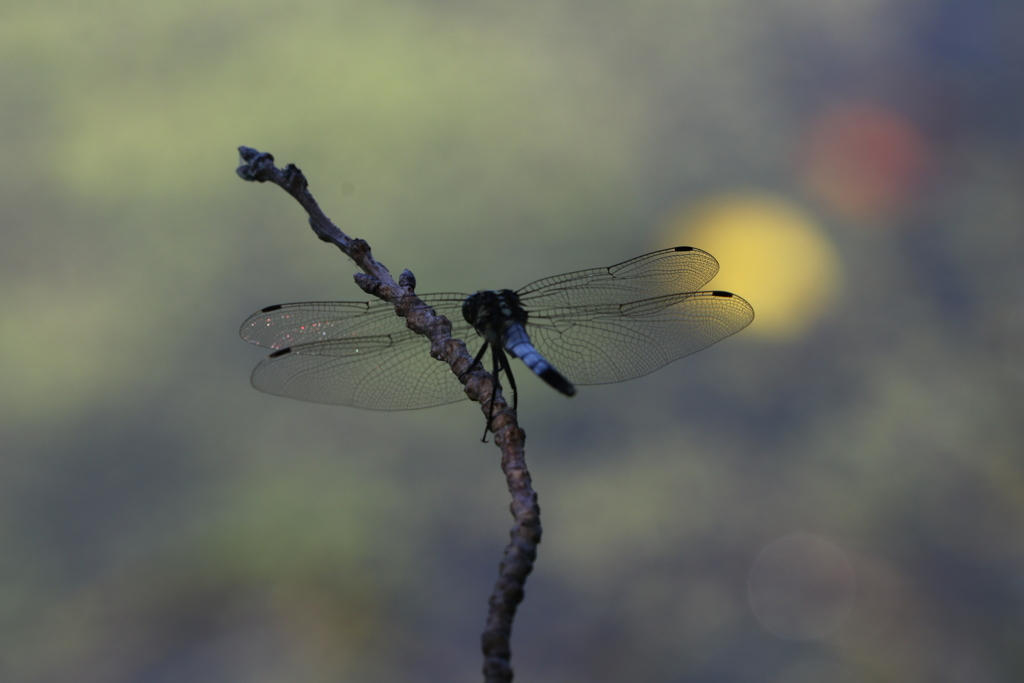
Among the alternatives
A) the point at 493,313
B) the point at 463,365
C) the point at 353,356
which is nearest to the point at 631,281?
the point at 493,313

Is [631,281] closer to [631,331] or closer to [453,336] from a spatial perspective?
[631,331]

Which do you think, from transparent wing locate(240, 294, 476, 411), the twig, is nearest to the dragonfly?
transparent wing locate(240, 294, 476, 411)

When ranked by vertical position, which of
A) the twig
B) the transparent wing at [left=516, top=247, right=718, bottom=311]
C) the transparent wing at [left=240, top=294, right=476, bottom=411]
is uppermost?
the transparent wing at [left=516, top=247, right=718, bottom=311]

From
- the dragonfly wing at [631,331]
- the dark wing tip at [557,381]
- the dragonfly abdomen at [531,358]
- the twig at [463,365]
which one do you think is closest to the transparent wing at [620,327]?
the dragonfly wing at [631,331]

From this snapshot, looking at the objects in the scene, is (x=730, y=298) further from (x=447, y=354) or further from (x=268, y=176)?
(x=268, y=176)

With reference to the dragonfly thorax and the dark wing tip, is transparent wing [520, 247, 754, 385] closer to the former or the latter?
the dragonfly thorax

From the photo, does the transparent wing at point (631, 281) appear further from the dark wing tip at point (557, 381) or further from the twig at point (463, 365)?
the twig at point (463, 365)

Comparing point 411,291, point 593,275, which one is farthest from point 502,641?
point 593,275
